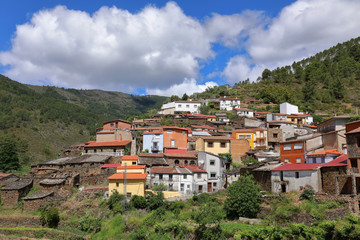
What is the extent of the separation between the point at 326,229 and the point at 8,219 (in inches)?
1285

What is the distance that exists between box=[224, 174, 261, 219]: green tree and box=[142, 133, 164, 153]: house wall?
820 inches

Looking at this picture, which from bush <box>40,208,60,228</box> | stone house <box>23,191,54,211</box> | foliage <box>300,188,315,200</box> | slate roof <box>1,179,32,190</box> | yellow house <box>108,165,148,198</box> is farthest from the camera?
slate roof <box>1,179,32,190</box>

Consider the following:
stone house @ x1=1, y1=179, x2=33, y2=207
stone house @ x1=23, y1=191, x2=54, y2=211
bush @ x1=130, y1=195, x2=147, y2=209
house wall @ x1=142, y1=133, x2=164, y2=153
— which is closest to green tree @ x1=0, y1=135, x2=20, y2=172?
stone house @ x1=1, y1=179, x2=33, y2=207

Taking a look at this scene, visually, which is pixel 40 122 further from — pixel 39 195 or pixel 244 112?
pixel 39 195

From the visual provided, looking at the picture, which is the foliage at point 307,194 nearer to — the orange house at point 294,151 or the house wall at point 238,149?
the orange house at point 294,151

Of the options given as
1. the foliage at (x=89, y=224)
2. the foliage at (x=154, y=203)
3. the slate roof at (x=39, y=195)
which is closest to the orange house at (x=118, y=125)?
the slate roof at (x=39, y=195)

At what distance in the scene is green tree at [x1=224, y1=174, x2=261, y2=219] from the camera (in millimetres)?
28469

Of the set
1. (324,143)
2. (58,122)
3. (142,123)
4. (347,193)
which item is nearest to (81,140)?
(58,122)

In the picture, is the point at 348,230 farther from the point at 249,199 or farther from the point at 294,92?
the point at 294,92

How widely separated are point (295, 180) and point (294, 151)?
24.8 feet

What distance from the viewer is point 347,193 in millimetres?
27344

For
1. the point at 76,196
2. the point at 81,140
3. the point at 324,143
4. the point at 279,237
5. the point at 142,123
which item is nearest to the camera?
the point at 279,237

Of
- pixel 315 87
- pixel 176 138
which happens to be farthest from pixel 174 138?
pixel 315 87

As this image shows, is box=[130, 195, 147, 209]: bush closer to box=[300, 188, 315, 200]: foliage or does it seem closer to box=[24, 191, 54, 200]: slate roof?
box=[24, 191, 54, 200]: slate roof
